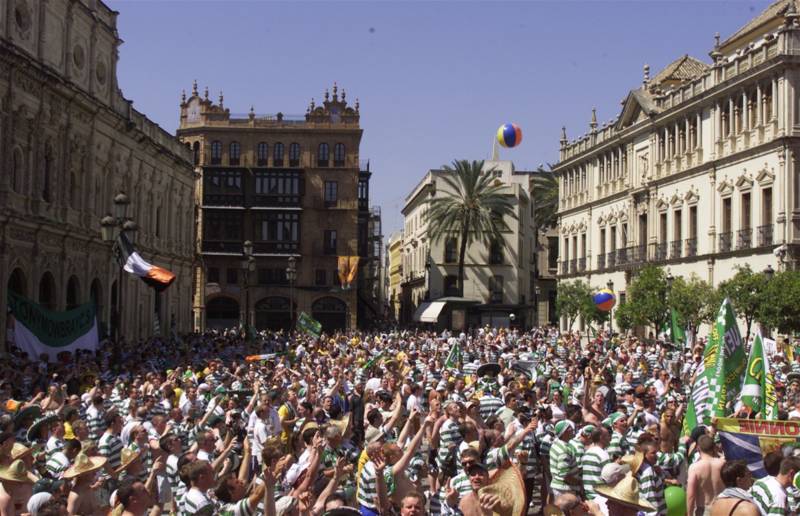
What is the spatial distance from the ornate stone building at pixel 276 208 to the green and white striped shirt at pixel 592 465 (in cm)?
6481

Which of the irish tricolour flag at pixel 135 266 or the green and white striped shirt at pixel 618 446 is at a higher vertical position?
the irish tricolour flag at pixel 135 266

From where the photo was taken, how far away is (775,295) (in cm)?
3625

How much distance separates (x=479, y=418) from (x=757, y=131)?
32670mm

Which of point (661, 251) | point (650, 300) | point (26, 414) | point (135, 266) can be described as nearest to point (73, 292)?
point (135, 266)

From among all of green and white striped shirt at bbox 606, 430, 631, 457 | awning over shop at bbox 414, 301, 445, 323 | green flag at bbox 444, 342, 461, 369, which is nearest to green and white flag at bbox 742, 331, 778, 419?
green and white striped shirt at bbox 606, 430, 631, 457

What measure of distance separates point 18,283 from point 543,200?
53.9 m

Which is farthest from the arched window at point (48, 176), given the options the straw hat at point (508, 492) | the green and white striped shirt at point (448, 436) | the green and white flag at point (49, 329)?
the straw hat at point (508, 492)

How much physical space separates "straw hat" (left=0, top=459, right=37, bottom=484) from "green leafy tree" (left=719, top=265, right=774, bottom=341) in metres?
29.7

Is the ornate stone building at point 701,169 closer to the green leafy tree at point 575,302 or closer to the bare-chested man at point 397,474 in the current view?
the green leafy tree at point 575,302

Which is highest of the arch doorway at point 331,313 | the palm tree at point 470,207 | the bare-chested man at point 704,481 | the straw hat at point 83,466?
the palm tree at point 470,207

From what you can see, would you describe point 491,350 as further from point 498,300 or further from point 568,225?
point 498,300

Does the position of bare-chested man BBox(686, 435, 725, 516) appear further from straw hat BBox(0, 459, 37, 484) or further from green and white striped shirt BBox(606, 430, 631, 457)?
straw hat BBox(0, 459, 37, 484)

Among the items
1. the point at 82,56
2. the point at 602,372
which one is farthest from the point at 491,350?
the point at 82,56

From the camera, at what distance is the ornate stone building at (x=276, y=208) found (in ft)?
253
